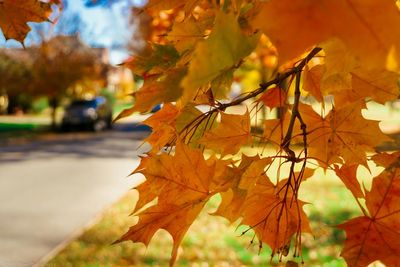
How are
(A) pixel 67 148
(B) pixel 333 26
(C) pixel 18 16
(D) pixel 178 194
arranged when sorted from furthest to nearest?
(A) pixel 67 148
(C) pixel 18 16
(D) pixel 178 194
(B) pixel 333 26

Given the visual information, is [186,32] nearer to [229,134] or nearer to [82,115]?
[229,134]

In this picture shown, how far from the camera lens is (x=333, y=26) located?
19.7 inches

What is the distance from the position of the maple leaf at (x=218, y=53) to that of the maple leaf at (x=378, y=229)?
0.38 meters

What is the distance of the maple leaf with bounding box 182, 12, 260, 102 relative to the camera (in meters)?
0.57

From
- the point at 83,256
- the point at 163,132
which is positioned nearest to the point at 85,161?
the point at 83,256

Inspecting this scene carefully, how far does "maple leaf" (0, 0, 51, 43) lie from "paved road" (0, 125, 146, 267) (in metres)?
3.22

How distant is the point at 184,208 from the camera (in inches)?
33.2

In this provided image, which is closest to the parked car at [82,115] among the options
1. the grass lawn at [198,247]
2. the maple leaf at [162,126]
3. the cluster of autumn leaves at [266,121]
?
the grass lawn at [198,247]

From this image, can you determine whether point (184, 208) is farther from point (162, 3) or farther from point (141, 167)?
point (162, 3)

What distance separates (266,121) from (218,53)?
62 centimetres

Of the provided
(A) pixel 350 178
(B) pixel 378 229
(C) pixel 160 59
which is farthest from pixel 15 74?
(B) pixel 378 229

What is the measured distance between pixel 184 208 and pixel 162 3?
43 cm

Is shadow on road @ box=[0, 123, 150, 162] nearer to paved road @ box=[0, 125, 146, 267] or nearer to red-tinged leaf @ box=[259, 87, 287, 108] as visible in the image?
paved road @ box=[0, 125, 146, 267]

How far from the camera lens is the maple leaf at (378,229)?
0.83 meters
